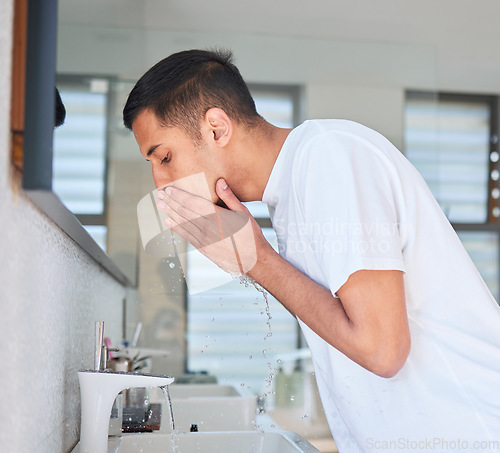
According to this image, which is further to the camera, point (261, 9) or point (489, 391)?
point (261, 9)

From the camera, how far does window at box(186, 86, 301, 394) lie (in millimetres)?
2498

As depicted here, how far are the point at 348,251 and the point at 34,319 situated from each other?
0.33m

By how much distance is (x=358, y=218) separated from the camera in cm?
64

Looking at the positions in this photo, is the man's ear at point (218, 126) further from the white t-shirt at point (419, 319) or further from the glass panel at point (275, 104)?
the glass panel at point (275, 104)

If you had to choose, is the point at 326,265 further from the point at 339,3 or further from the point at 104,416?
the point at 339,3

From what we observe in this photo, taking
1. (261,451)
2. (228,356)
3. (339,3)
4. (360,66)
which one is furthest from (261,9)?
(261,451)

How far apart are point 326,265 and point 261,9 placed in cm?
191

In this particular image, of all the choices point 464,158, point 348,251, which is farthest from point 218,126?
point 464,158

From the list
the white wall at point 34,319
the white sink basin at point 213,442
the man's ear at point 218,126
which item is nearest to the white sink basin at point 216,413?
the white sink basin at point 213,442

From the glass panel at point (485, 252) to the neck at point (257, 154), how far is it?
2607mm

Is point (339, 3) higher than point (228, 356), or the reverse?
point (339, 3)

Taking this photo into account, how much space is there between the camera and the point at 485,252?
3.24 meters

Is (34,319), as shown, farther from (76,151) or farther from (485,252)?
(485,252)

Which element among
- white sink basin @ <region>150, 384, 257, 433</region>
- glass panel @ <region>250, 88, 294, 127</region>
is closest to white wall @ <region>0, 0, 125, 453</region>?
white sink basin @ <region>150, 384, 257, 433</region>
